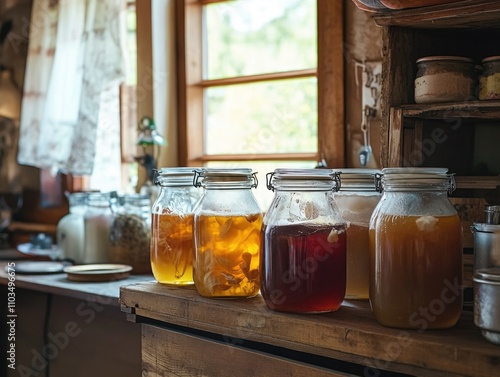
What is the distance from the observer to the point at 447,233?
1155mm

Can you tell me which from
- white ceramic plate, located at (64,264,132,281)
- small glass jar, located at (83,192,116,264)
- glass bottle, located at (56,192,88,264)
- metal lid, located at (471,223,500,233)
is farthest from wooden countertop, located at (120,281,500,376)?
glass bottle, located at (56,192,88,264)

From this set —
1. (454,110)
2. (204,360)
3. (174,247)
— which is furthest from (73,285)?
(454,110)

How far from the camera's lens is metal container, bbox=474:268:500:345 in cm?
105

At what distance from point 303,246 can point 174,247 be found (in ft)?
1.26

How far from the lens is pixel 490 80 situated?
1302 millimetres

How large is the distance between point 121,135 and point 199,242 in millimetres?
1627

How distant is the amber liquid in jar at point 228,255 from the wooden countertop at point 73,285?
0.64 metres

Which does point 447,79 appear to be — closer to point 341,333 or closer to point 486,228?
point 486,228

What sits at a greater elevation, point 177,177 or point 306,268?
point 177,177

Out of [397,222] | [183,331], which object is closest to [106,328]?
[183,331]

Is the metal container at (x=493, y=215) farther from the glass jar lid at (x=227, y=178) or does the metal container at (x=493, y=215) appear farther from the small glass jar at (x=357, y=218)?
the glass jar lid at (x=227, y=178)

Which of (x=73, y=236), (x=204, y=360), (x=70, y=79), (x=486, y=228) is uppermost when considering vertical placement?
(x=70, y=79)

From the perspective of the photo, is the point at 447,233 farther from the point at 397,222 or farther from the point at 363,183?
the point at 363,183

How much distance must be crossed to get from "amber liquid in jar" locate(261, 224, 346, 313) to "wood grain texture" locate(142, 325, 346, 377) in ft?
0.33
